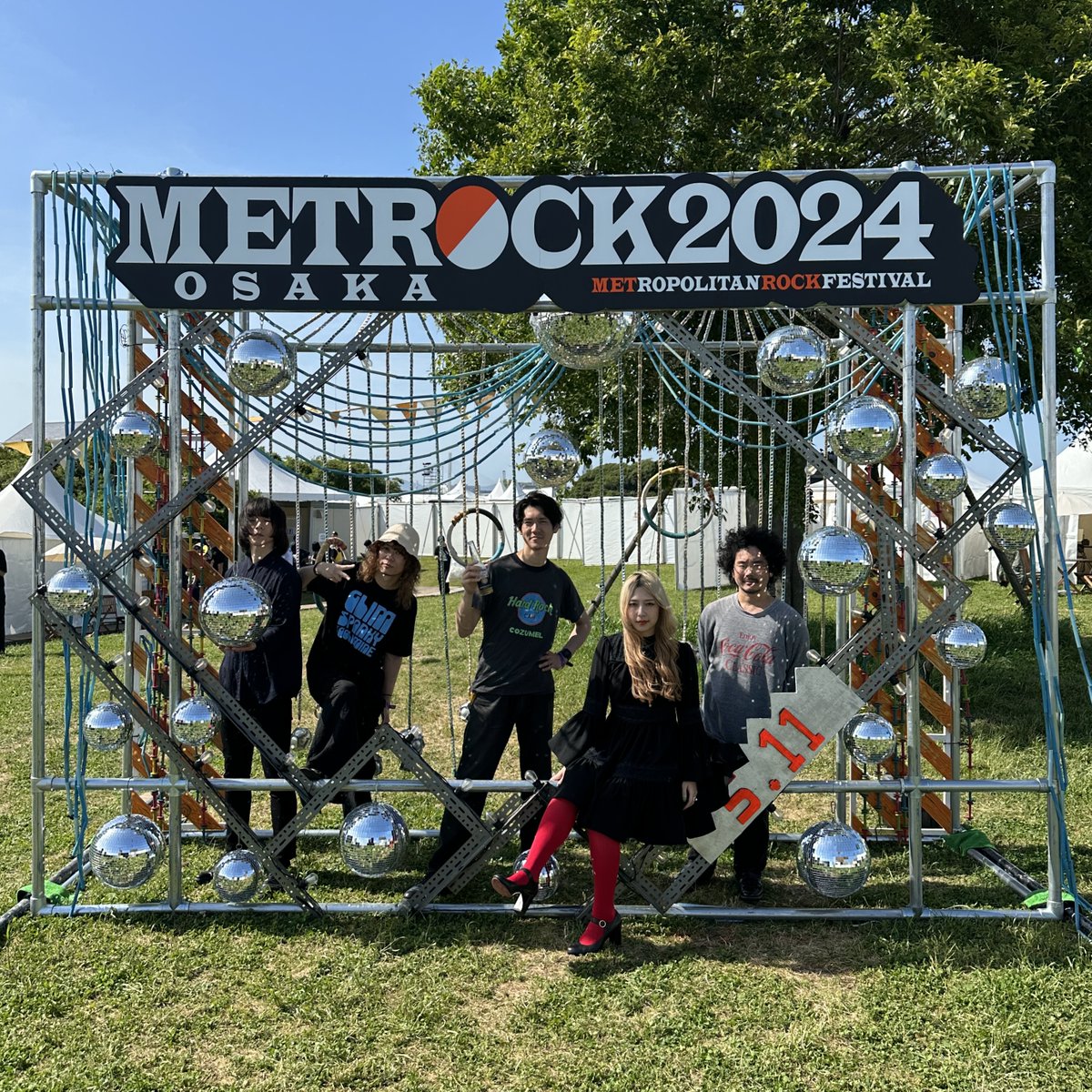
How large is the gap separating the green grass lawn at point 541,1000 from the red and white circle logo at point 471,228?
276cm

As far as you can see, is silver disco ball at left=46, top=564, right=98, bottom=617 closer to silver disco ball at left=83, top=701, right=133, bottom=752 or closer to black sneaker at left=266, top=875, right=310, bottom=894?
silver disco ball at left=83, top=701, right=133, bottom=752

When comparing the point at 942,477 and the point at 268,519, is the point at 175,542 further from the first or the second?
the point at 942,477

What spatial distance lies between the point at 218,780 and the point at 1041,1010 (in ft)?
10.6

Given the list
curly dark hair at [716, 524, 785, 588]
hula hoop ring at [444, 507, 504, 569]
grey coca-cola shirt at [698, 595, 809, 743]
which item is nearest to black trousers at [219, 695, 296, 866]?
hula hoop ring at [444, 507, 504, 569]

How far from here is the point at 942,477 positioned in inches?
150

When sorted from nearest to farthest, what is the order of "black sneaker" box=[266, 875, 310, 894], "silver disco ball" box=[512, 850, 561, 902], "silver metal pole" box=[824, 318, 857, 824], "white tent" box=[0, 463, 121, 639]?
"silver disco ball" box=[512, 850, 561, 902], "black sneaker" box=[266, 875, 310, 894], "silver metal pole" box=[824, 318, 857, 824], "white tent" box=[0, 463, 121, 639]

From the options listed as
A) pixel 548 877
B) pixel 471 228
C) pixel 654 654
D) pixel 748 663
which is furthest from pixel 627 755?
pixel 471 228

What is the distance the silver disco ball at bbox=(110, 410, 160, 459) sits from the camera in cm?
383

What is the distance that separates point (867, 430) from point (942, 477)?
39 cm

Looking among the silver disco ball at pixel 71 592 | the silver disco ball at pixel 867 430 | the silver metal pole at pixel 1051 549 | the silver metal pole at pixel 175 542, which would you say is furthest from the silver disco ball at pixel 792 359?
the silver disco ball at pixel 71 592

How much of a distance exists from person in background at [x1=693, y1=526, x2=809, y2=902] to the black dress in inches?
16.3

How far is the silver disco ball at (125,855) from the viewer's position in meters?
3.73

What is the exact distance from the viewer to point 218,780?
3.98 m

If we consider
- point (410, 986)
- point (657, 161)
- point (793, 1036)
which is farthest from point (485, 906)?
point (657, 161)
